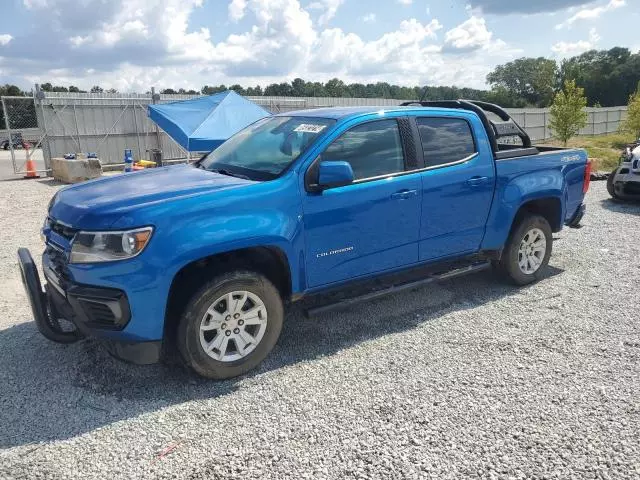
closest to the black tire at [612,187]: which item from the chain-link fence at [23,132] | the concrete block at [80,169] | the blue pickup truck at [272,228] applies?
the blue pickup truck at [272,228]

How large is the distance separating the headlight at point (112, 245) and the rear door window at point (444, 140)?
2.51m

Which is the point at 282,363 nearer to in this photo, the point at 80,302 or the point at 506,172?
the point at 80,302

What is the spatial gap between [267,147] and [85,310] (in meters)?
1.92

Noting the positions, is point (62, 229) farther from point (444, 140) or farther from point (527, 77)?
point (527, 77)

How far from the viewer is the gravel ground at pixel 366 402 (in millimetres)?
2736

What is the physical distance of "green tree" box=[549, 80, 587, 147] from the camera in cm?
2034

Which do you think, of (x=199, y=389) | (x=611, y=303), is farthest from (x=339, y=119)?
(x=611, y=303)

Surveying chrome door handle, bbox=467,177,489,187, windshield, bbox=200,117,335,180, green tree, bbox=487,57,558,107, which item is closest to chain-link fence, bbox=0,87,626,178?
chrome door handle, bbox=467,177,489,187

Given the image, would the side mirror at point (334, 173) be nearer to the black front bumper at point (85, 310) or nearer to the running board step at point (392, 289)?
the running board step at point (392, 289)

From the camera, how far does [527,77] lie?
111500 millimetres

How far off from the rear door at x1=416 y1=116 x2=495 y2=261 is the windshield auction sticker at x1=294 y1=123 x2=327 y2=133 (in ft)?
3.16

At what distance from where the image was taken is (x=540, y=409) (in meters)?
3.20

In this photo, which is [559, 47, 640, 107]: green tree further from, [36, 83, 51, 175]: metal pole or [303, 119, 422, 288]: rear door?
[303, 119, 422, 288]: rear door

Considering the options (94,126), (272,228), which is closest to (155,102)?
(94,126)
